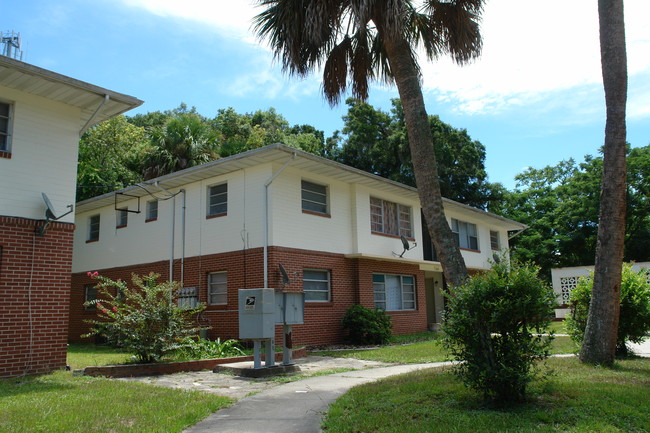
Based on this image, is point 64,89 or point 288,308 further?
point 288,308

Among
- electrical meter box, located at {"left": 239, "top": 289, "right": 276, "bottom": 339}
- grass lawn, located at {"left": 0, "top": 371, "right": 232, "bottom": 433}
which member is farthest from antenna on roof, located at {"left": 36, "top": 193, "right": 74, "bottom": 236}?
electrical meter box, located at {"left": 239, "top": 289, "right": 276, "bottom": 339}

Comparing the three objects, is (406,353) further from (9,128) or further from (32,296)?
(9,128)

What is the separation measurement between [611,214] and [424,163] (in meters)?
3.24

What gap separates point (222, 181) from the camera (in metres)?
17.2

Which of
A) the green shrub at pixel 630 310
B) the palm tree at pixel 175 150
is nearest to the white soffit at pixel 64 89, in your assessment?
the green shrub at pixel 630 310

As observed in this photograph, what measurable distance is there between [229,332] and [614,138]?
11.4 metres

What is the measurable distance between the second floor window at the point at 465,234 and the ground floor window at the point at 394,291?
4.64m

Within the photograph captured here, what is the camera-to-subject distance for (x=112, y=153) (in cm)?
2991

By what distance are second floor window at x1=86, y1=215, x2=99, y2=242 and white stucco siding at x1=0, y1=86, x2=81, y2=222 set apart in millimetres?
11080

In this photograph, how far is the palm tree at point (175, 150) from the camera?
1009 inches

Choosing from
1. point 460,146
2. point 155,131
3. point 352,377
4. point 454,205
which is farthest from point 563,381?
point 460,146

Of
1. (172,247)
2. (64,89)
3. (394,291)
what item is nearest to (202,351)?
(64,89)

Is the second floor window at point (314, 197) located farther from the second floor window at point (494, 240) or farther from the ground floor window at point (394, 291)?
the second floor window at point (494, 240)

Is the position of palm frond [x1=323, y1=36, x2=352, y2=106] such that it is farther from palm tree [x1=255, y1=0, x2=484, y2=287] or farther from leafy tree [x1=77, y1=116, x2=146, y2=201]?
leafy tree [x1=77, y1=116, x2=146, y2=201]
